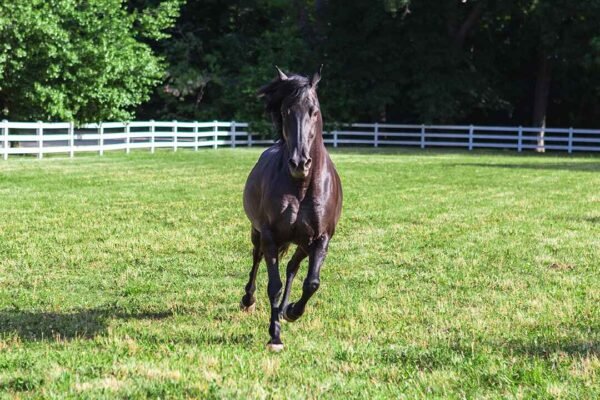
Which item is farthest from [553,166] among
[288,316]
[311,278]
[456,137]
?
[311,278]

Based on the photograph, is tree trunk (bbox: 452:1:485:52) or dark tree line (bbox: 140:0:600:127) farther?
tree trunk (bbox: 452:1:485:52)

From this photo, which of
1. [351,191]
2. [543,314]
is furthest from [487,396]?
[351,191]

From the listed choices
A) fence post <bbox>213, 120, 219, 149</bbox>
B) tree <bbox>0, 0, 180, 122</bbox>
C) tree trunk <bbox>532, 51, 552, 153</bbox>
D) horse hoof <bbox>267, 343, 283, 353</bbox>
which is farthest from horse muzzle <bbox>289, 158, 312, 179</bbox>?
tree trunk <bbox>532, 51, 552, 153</bbox>

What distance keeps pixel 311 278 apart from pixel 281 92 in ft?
4.52

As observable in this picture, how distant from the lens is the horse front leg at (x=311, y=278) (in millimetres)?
6803

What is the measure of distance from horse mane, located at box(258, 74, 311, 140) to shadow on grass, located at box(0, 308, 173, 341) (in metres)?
2.09

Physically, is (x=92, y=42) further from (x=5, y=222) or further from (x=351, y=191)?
(x=5, y=222)

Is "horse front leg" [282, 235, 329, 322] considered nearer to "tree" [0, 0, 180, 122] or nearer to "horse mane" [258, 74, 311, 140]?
"horse mane" [258, 74, 311, 140]

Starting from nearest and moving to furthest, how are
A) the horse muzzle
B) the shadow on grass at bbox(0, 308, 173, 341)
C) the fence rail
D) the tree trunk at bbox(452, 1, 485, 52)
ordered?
1. the horse muzzle
2. the shadow on grass at bbox(0, 308, 173, 341)
3. the fence rail
4. the tree trunk at bbox(452, 1, 485, 52)

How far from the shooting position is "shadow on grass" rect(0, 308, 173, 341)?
22.8 ft

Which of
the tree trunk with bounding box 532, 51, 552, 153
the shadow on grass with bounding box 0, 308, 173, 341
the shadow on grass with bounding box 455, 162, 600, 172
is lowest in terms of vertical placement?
the shadow on grass with bounding box 0, 308, 173, 341

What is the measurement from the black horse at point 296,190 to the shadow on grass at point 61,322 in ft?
4.52

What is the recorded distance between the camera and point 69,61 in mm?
30859

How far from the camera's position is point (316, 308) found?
796 cm
